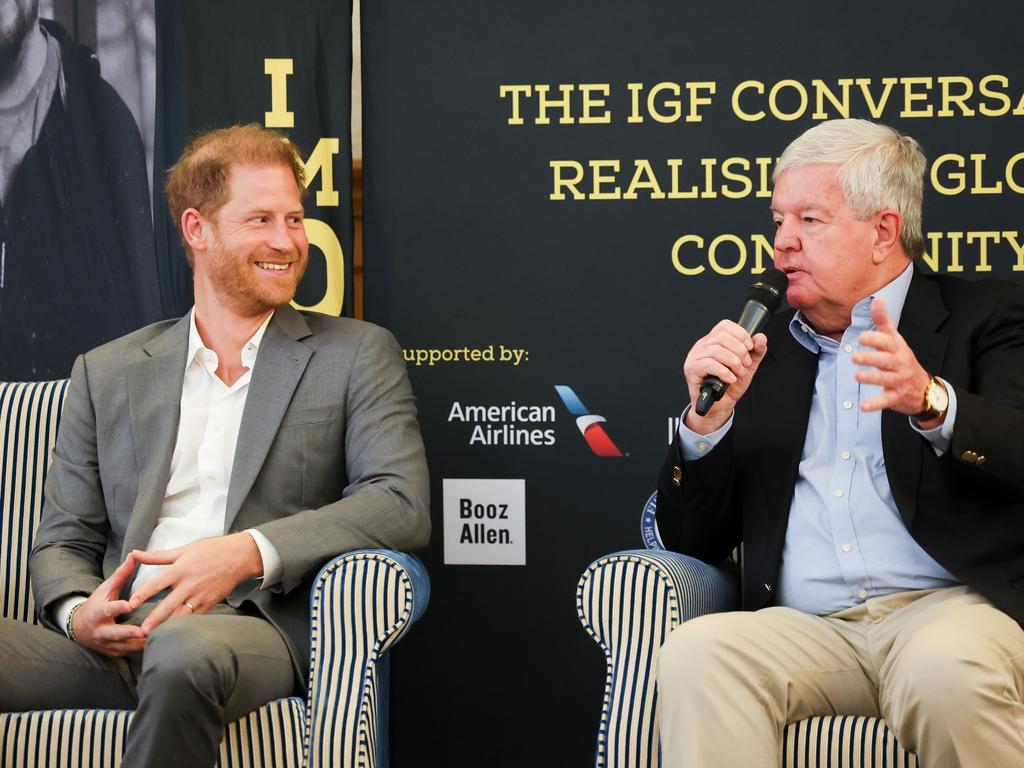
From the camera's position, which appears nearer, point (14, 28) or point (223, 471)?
point (223, 471)

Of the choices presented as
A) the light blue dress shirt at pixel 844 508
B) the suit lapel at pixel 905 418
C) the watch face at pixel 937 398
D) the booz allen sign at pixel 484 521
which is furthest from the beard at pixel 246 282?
the watch face at pixel 937 398

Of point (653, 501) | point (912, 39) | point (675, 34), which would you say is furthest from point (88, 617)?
point (912, 39)

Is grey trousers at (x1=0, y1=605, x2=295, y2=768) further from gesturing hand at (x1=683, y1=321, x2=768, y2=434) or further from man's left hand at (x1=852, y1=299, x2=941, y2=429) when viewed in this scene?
man's left hand at (x1=852, y1=299, x2=941, y2=429)

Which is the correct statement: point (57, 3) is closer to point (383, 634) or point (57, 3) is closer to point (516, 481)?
point (516, 481)

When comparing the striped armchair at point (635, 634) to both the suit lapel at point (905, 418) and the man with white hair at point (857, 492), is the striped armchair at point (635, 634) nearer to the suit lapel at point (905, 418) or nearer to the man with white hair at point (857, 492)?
the man with white hair at point (857, 492)

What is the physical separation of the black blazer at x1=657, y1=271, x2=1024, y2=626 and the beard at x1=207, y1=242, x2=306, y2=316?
39.2 inches

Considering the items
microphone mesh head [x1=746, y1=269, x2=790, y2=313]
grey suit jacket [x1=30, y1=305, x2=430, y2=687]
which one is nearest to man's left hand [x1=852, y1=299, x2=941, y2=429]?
A: microphone mesh head [x1=746, y1=269, x2=790, y2=313]

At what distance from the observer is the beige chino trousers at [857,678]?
2.03 m

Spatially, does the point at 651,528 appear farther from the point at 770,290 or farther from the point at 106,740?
the point at 106,740

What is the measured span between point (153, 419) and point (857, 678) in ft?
5.22

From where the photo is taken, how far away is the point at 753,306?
235 centimetres

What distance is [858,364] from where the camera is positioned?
2.17 m

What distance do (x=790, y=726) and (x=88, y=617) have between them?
1.38 meters

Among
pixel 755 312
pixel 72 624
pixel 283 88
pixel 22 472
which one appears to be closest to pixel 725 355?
pixel 755 312
